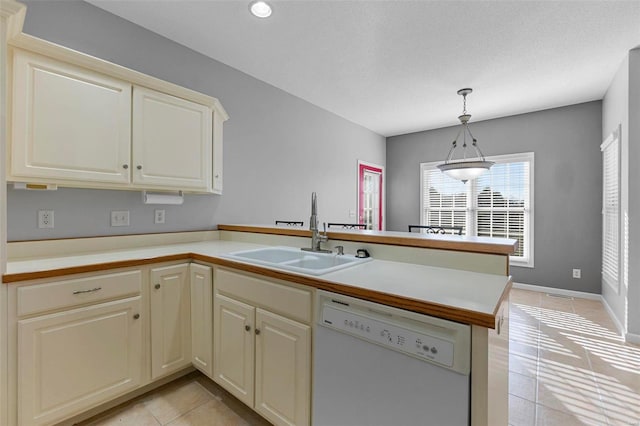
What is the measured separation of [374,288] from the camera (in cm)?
111

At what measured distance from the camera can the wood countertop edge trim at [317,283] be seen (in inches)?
35.2

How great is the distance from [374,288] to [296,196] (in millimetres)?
2945

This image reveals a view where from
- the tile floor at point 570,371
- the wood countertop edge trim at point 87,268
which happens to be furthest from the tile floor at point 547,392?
the wood countertop edge trim at point 87,268

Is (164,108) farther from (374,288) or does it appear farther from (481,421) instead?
(481,421)

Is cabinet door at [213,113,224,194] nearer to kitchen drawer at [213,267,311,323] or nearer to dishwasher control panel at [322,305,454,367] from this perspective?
kitchen drawer at [213,267,311,323]

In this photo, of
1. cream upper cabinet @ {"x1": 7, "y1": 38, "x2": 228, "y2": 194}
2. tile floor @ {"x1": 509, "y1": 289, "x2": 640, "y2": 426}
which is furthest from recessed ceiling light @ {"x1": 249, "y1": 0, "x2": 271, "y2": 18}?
tile floor @ {"x1": 509, "y1": 289, "x2": 640, "y2": 426}

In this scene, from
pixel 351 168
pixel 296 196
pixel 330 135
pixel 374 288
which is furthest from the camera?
pixel 351 168

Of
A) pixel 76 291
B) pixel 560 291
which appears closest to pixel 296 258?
pixel 76 291

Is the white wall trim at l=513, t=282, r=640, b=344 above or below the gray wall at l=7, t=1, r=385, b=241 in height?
below

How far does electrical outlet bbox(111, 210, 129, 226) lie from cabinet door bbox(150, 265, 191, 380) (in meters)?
0.74

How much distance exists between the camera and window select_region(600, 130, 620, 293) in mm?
3104

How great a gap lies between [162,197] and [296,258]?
4.04ft

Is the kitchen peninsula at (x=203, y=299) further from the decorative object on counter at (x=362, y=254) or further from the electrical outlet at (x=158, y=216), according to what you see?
the electrical outlet at (x=158, y=216)

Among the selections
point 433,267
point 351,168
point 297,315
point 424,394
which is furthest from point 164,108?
point 351,168
